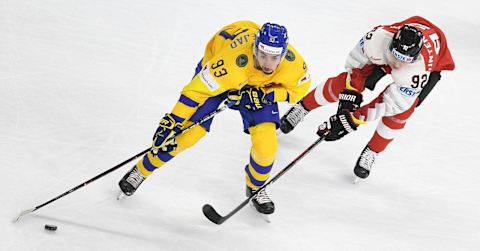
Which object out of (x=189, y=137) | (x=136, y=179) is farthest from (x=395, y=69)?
(x=136, y=179)

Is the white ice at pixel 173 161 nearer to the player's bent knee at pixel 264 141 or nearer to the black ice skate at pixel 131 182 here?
the black ice skate at pixel 131 182

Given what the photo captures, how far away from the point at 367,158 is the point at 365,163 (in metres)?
0.03

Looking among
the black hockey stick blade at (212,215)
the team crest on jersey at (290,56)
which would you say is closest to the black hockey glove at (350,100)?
the team crest on jersey at (290,56)

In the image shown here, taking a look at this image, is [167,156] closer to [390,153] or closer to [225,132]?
[225,132]

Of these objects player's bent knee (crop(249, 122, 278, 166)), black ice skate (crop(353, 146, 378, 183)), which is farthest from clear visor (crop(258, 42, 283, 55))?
black ice skate (crop(353, 146, 378, 183))

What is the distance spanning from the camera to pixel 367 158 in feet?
13.5

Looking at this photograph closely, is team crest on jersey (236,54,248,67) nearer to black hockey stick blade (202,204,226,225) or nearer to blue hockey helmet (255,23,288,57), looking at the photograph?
blue hockey helmet (255,23,288,57)

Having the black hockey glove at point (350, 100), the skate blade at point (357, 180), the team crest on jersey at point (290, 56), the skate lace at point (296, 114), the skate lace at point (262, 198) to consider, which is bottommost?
the skate blade at point (357, 180)

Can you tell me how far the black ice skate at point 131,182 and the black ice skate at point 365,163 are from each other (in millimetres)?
1312

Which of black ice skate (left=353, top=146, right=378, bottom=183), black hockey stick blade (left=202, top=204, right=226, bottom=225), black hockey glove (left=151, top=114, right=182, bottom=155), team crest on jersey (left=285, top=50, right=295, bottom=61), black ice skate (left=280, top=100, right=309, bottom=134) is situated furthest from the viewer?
black ice skate (left=280, top=100, right=309, bottom=134)

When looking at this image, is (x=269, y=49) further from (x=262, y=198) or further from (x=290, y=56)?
(x=262, y=198)

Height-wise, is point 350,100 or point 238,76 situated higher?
point 238,76

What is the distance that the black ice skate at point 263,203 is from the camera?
362 centimetres

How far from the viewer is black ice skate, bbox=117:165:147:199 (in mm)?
3527
